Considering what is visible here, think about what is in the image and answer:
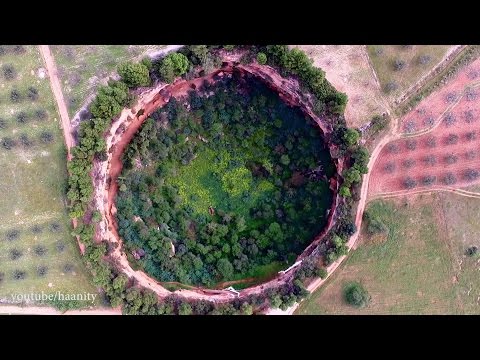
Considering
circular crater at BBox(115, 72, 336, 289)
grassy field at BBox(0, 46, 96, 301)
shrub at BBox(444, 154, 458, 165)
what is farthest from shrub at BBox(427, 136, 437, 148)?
grassy field at BBox(0, 46, 96, 301)

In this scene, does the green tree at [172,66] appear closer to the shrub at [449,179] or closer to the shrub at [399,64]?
the shrub at [399,64]

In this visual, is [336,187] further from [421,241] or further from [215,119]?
[215,119]

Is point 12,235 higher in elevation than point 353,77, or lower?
lower

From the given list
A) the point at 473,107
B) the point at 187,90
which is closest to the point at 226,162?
the point at 187,90

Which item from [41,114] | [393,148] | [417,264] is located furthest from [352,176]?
[41,114]

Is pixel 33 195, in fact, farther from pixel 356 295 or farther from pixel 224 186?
pixel 356 295
